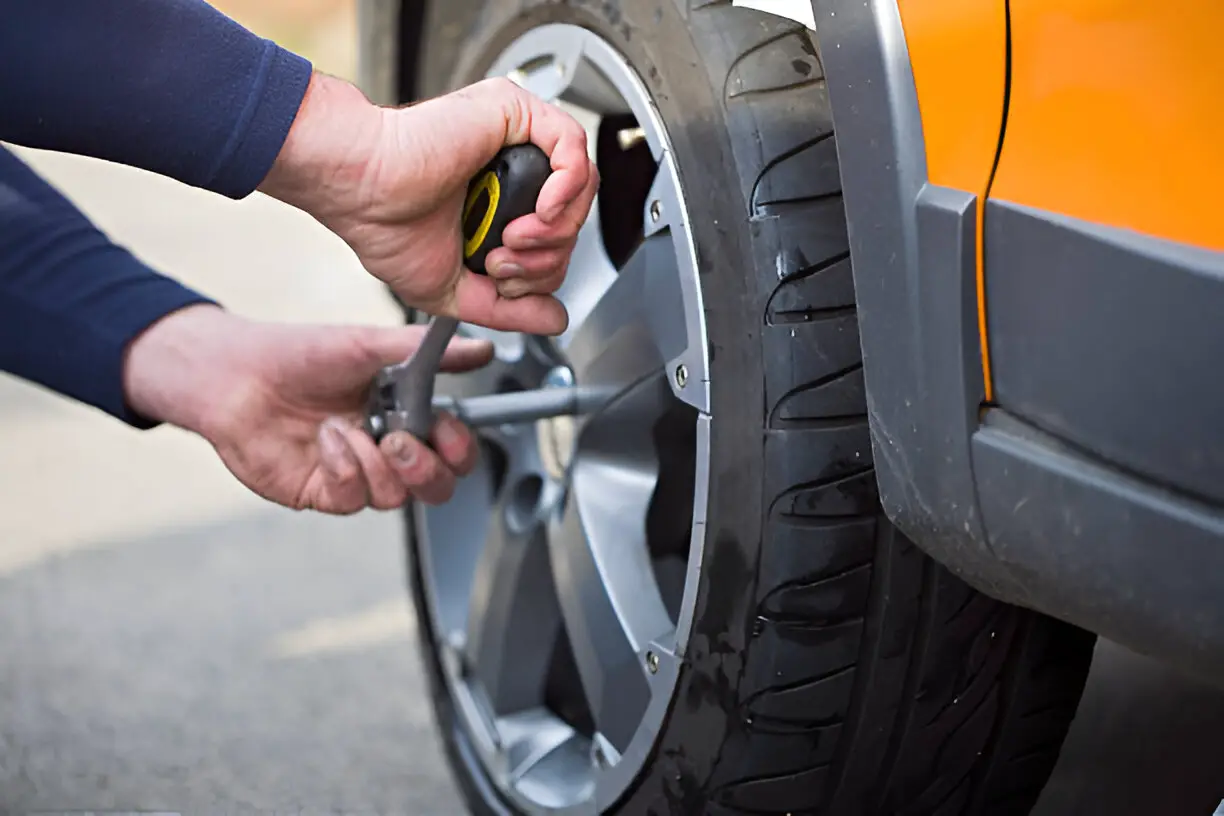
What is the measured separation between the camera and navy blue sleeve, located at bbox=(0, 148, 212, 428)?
64.4 inches

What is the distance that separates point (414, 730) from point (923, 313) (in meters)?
1.36

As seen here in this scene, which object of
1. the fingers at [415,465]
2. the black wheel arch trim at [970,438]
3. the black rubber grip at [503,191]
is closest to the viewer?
the black wheel arch trim at [970,438]

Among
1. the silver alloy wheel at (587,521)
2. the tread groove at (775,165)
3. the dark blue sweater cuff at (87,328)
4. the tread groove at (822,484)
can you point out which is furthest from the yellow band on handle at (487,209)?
the dark blue sweater cuff at (87,328)

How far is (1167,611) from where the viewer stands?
0.80 metres

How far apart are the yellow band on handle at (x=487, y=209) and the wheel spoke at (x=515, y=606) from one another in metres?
0.47

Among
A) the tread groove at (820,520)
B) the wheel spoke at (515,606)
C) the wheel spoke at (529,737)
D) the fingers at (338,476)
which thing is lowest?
the wheel spoke at (529,737)

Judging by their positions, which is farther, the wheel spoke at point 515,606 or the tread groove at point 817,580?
the wheel spoke at point 515,606

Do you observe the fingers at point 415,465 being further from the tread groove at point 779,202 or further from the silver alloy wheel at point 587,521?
the tread groove at point 779,202

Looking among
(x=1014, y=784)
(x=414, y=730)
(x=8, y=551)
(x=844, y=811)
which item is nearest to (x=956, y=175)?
(x=844, y=811)

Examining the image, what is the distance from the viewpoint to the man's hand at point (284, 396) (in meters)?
1.61

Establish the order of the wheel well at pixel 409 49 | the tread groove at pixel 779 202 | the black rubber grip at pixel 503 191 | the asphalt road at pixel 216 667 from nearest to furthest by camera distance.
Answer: the tread groove at pixel 779 202
the black rubber grip at pixel 503 191
the asphalt road at pixel 216 667
the wheel well at pixel 409 49

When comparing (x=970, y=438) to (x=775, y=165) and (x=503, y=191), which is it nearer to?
(x=775, y=165)

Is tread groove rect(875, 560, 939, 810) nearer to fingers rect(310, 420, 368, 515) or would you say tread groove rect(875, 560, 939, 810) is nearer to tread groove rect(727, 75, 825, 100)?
tread groove rect(727, 75, 825, 100)

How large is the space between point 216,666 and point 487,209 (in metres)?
1.31
